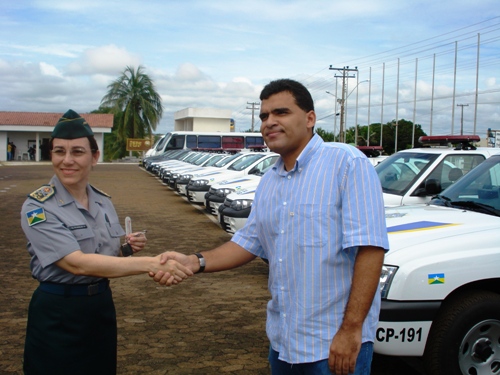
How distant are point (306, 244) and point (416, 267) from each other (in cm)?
152

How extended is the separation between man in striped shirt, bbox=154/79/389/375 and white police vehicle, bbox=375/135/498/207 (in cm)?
496

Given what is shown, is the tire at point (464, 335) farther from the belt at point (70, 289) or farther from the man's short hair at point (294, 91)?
the belt at point (70, 289)

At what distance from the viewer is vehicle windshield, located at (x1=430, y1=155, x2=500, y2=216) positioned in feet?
15.2

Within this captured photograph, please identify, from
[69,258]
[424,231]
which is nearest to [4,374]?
[69,258]

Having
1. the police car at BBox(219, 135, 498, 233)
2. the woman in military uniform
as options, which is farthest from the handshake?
the police car at BBox(219, 135, 498, 233)

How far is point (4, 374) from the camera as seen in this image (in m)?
4.32

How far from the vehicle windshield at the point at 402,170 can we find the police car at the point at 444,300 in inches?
143

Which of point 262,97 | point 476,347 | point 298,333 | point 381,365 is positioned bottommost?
point 381,365

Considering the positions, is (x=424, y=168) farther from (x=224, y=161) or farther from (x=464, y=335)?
(x=224, y=161)

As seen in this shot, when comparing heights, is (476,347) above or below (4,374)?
above

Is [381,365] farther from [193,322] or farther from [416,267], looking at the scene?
[193,322]

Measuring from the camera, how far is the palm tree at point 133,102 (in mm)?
55594

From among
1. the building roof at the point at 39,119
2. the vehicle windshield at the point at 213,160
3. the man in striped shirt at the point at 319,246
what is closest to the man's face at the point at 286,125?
the man in striped shirt at the point at 319,246

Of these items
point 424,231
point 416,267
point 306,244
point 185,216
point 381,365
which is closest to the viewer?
point 306,244
